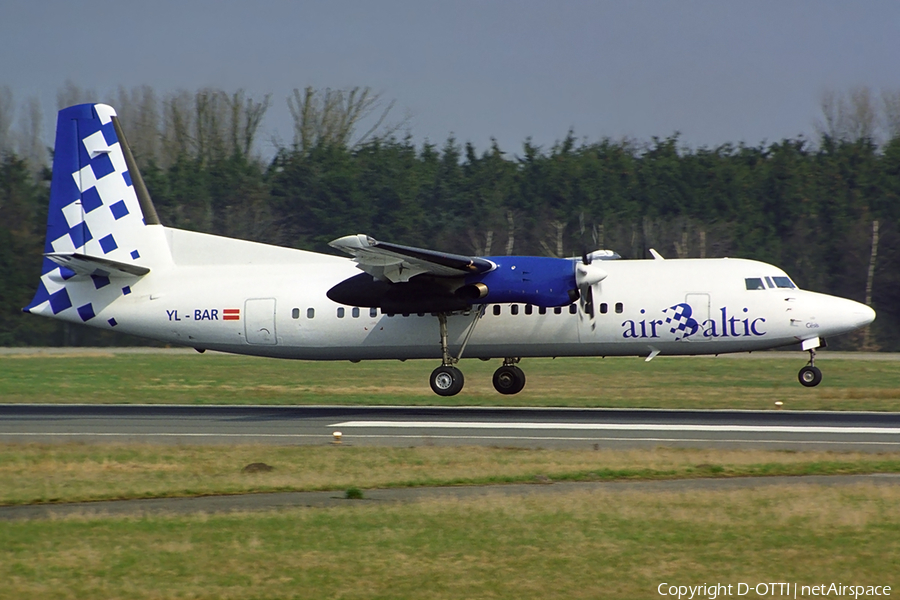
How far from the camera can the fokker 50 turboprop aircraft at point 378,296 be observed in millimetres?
20156

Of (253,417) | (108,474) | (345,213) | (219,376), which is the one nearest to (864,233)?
(345,213)

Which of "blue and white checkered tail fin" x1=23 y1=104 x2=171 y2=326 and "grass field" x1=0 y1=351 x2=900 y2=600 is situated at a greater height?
"blue and white checkered tail fin" x1=23 y1=104 x2=171 y2=326

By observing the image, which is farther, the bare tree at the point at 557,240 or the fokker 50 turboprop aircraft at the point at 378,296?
the bare tree at the point at 557,240

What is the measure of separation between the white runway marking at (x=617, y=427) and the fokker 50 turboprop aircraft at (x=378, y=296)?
9.77 feet

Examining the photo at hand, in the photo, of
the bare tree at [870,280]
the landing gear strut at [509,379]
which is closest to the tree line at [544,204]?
the bare tree at [870,280]

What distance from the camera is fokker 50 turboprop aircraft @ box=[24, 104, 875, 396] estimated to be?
20.2 metres

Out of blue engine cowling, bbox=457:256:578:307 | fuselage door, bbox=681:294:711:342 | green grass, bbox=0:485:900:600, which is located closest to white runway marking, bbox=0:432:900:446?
blue engine cowling, bbox=457:256:578:307

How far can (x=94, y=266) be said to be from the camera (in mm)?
21688

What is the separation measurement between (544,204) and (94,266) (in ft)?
109

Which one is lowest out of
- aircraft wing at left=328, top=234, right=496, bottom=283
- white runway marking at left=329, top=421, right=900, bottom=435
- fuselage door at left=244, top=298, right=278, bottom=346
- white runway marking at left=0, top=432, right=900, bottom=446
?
white runway marking at left=0, top=432, right=900, bottom=446

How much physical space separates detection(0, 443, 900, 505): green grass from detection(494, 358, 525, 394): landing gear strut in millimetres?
8008

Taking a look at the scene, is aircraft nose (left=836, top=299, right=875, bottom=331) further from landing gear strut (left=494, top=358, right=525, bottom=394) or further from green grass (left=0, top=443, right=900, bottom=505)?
landing gear strut (left=494, top=358, right=525, bottom=394)

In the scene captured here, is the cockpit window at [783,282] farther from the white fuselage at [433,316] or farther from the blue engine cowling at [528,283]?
the blue engine cowling at [528,283]

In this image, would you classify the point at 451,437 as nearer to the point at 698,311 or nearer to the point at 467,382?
the point at 698,311
